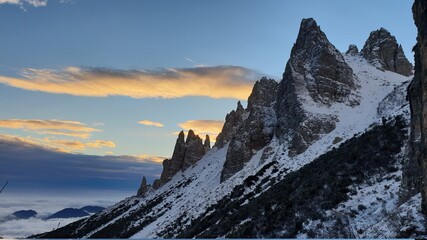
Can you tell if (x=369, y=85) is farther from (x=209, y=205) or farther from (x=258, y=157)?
(x=209, y=205)

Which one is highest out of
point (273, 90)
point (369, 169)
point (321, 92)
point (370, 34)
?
point (370, 34)

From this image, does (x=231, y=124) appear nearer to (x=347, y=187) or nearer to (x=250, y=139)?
(x=250, y=139)

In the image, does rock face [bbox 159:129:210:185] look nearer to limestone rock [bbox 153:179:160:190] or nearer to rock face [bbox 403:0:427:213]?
limestone rock [bbox 153:179:160:190]

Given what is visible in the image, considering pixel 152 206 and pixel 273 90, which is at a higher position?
pixel 273 90

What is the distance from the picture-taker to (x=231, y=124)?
13288 cm

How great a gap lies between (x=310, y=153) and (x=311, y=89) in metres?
19.2

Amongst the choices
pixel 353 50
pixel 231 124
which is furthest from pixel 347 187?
pixel 231 124

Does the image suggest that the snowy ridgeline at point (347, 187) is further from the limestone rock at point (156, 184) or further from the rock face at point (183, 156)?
the rock face at point (183, 156)

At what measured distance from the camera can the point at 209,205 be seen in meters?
61.3

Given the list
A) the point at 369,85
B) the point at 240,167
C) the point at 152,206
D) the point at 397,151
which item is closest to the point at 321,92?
→ the point at 369,85

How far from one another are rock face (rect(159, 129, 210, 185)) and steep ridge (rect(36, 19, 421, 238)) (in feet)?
130

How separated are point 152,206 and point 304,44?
5442 cm

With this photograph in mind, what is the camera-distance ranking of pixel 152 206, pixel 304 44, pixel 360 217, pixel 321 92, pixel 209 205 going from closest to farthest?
pixel 360 217 → pixel 209 205 → pixel 321 92 → pixel 304 44 → pixel 152 206

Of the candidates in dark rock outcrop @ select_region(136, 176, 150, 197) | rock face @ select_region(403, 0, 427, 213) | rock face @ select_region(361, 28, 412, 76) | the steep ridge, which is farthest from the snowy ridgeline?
dark rock outcrop @ select_region(136, 176, 150, 197)
